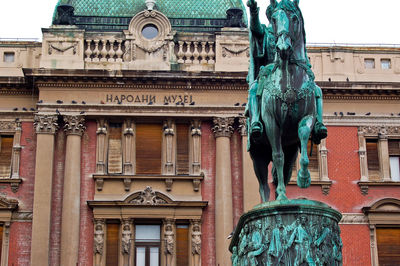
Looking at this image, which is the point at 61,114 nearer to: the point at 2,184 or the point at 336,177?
the point at 2,184

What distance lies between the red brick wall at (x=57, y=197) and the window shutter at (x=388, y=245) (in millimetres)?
11455

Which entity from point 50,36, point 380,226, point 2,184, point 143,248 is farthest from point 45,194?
point 380,226

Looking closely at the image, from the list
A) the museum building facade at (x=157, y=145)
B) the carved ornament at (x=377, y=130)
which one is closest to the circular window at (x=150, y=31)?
the museum building facade at (x=157, y=145)

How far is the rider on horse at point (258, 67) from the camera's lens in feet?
38.7

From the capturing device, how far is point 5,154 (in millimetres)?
30297

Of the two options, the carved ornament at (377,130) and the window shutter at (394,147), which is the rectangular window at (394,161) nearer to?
the window shutter at (394,147)

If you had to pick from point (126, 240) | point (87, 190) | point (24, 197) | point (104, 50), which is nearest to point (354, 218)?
point (126, 240)

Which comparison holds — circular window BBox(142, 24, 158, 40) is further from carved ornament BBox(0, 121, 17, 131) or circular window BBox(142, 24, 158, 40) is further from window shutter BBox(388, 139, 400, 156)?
window shutter BBox(388, 139, 400, 156)

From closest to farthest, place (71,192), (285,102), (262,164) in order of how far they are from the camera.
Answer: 1. (285,102)
2. (262,164)
3. (71,192)

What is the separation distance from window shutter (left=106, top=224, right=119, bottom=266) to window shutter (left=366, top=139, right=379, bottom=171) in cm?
977

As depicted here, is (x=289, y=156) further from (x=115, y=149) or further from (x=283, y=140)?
(x=115, y=149)

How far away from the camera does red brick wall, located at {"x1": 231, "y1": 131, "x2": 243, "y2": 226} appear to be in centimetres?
2953

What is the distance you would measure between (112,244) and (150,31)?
8.34 metres

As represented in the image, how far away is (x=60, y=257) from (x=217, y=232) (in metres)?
5.51
